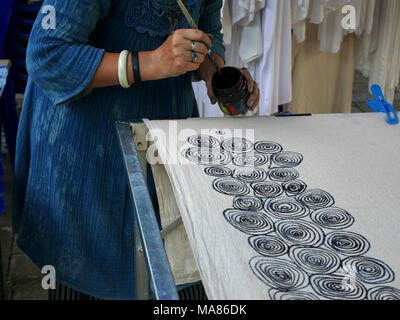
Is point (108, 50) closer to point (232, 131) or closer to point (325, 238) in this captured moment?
point (232, 131)

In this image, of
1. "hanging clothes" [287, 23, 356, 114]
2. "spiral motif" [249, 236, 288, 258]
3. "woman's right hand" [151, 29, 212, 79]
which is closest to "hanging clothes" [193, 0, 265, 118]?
"hanging clothes" [287, 23, 356, 114]

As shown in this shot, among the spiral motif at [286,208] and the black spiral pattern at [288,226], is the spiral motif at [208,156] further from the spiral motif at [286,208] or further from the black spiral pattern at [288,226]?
the spiral motif at [286,208]

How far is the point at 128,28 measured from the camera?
0.99 metres

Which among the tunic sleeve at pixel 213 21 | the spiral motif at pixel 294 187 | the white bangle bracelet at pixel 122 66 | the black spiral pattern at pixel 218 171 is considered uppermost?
the tunic sleeve at pixel 213 21

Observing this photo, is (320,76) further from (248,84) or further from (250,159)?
(250,159)

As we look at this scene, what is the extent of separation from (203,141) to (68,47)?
302 millimetres

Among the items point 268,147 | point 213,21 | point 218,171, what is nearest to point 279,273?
point 218,171

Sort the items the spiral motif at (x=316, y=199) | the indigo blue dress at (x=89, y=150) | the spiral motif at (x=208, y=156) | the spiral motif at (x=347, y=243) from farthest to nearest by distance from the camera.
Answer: the indigo blue dress at (x=89, y=150) < the spiral motif at (x=208, y=156) < the spiral motif at (x=316, y=199) < the spiral motif at (x=347, y=243)

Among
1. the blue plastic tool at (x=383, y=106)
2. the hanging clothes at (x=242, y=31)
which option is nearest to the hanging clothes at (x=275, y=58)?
the hanging clothes at (x=242, y=31)

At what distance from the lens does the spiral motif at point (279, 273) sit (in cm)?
56

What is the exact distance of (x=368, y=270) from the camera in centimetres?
60

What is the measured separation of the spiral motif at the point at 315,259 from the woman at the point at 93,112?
1.39ft
